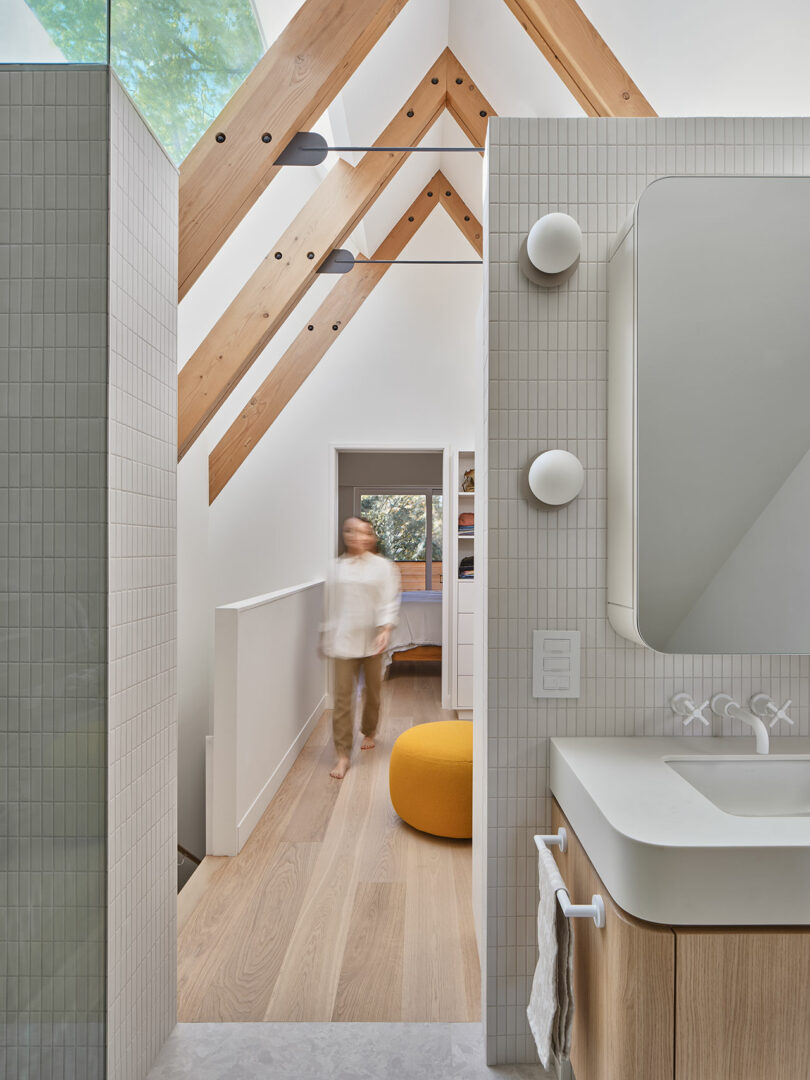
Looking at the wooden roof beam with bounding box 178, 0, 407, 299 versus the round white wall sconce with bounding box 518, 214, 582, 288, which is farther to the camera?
the wooden roof beam with bounding box 178, 0, 407, 299

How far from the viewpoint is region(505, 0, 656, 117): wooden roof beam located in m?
2.30

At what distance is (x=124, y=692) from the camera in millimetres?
1478

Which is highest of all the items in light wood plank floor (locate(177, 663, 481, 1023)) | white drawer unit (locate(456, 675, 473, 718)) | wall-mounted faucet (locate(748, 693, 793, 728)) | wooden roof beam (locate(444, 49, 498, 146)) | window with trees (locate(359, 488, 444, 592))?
wooden roof beam (locate(444, 49, 498, 146))

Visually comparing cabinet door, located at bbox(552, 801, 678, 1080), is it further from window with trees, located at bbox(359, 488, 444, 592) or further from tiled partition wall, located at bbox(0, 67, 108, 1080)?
window with trees, located at bbox(359, 488, 444, 592)

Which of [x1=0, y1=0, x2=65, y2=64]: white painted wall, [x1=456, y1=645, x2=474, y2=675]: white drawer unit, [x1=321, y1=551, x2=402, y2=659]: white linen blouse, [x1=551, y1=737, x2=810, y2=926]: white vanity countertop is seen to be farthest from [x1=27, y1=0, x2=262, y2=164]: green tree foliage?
[x1=456, y1=645, x2=474, y2=675]: white drawer unit

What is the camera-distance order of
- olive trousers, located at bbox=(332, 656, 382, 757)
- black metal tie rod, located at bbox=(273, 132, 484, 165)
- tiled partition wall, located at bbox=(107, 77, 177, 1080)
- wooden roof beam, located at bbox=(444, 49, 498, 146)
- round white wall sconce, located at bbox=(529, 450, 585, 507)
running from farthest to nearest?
olive trousers, located at bbox=(332, 656, 382, 757), wooden roof beam, located at bbox=(444, 49, 498, 146), black metal tie rod, located at bbox=(273, 132, 484, 165), round white wall sconce, located at bbox=(529, 450, 585, 507), tiled partition wall, located at bbox=(107, 77, 177, 1080)

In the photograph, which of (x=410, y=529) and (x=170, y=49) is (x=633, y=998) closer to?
(x=170, y=49)

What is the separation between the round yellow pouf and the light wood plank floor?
3.6 inches

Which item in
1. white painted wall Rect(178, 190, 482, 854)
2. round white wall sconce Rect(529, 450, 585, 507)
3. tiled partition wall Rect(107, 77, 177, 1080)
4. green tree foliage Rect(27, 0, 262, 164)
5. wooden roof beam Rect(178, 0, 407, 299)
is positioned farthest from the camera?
white painted wall Rect(178, 190, 482, 854)

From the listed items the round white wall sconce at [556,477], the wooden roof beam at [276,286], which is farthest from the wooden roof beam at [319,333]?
the round white wall sconce at [556,477]

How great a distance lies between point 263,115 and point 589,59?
1069mm

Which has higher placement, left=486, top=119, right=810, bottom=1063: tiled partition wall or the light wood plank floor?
left=486, top=119, right=810, bottom=1063: tiled partition wall

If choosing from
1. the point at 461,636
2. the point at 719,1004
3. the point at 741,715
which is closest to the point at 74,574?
the point at 719,1004

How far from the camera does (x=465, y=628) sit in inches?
205
